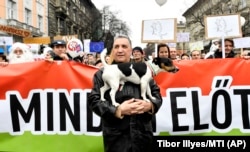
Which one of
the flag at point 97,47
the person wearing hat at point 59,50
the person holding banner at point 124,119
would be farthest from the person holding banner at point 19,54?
the flag at point 97,47

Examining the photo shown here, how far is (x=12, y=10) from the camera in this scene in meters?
31.9

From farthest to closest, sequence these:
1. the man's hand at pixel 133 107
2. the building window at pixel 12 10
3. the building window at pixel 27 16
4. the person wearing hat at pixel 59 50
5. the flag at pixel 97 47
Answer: the building window at pixel 27 16 → the building window at pixel 12 10 → the flag at pixel 97 47 → the person wearing hat at pixel 59 50 → the man's hand at pixel 133 107

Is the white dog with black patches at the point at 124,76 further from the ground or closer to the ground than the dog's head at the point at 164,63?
closer to the ground

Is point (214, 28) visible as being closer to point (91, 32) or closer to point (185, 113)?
point (185, 113)

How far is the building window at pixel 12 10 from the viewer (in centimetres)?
3092

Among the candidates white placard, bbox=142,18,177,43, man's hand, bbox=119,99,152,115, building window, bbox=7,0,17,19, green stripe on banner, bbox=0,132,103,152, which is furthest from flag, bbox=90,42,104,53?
building window, bbox=7,0,17,19

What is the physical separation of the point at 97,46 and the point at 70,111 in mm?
12463

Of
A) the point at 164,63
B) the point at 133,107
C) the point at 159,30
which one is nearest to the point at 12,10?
the point at 159,30

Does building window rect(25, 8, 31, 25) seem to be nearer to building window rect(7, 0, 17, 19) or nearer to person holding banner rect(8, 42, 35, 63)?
building window rect(7, 0, 17, 19)

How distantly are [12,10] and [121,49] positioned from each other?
30426 mm

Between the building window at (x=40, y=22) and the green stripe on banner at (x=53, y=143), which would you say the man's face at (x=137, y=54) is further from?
the building window at (x=40, y=22)

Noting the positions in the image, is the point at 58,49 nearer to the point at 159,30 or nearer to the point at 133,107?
the point at 159,30

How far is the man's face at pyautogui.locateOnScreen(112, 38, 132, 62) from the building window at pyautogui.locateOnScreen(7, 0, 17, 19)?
29.0 metres

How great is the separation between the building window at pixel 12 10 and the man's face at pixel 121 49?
95.0 feet
